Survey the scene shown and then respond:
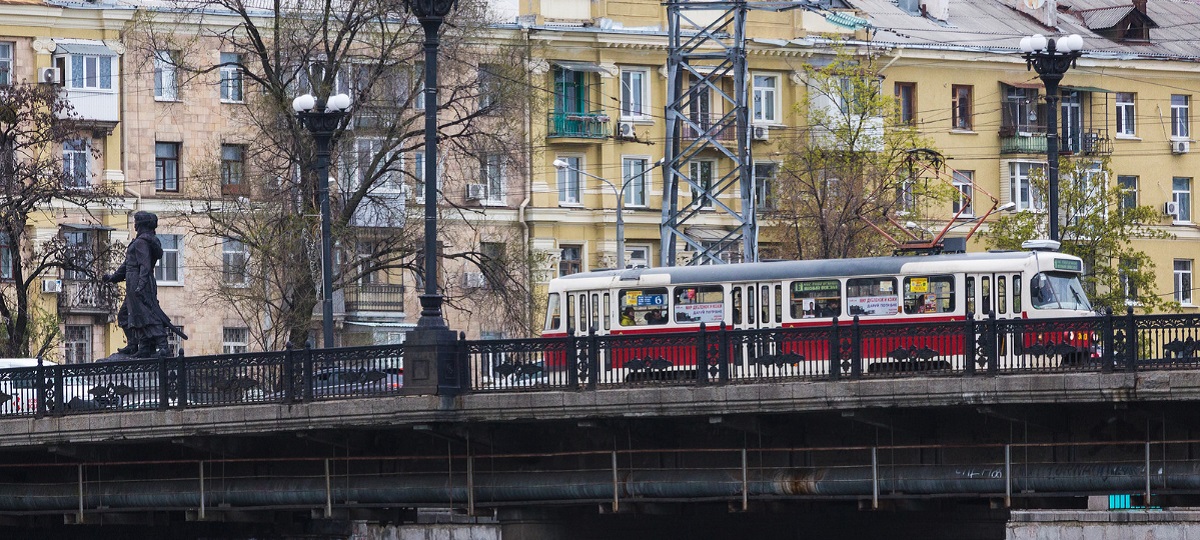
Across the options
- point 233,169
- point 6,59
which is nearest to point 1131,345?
point 233,169

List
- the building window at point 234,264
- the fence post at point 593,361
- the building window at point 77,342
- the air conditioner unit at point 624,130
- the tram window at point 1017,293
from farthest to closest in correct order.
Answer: the air conditioner unit at point 624,130 < the building window at point 77,342 < the building window at point 234,264 < the tram window at point 1017,293 < the fence post at point 593,361

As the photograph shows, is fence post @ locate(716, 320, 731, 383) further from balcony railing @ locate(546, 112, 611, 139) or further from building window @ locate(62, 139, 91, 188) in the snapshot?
balcony railing @ locate(546, 112, 611, 139)

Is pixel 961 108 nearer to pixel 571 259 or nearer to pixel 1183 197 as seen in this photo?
pixel 1183 197

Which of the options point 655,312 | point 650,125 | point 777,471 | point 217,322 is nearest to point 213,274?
point 217,322

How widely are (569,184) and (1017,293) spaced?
29.5 meters

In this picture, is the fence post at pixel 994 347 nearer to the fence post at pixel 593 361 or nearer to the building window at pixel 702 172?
the fence post at pixel 593 361

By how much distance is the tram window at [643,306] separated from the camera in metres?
44.0

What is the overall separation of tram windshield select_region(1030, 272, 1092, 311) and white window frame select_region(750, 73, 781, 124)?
2916 cm

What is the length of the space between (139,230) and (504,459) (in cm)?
611

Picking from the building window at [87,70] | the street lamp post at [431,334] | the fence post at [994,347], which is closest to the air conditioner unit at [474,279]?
the building window at [87,70]

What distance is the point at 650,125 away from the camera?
71.0 m

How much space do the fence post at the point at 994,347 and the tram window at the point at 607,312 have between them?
15167 mm

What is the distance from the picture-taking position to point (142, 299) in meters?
36.0

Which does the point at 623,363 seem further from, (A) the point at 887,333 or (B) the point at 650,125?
(B) the point at 650,125
